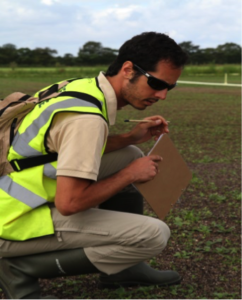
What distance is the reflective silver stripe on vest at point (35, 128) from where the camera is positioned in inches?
101

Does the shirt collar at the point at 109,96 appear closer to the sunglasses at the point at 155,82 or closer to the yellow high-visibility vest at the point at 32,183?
the yellow high-visibility vest at the point at 32,183

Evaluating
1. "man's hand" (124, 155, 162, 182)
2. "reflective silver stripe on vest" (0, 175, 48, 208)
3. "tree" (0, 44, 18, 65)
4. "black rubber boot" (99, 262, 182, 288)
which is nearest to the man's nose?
"man's hand" (124, 155, 162, 182)

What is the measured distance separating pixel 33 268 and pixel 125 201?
2.42ft

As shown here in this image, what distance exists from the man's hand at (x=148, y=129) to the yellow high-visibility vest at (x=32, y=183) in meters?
0.65

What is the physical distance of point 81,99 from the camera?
8.44 ft

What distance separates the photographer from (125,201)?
327cm

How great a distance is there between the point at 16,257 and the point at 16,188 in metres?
0.40

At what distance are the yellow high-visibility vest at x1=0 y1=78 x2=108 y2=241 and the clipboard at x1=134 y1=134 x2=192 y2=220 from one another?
18.6 inches

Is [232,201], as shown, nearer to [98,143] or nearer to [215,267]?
[215,267]

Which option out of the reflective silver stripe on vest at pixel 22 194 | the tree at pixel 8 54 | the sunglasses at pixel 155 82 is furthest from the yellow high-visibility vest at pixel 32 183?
the tree at pixel 8 54

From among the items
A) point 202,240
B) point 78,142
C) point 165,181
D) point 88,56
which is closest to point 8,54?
point 88,56

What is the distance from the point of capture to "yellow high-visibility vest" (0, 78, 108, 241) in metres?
2.61

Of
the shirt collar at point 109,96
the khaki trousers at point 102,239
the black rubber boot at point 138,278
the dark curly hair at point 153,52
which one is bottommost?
the black rubber boot at point 138,278

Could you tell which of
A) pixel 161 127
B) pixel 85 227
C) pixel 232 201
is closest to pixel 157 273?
pixel 85 227
